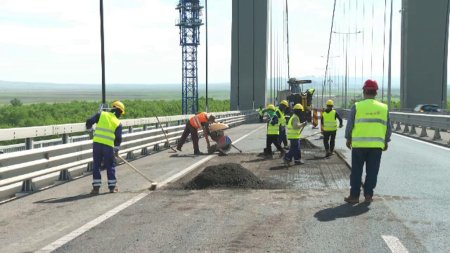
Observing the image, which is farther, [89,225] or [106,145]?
[106,145]

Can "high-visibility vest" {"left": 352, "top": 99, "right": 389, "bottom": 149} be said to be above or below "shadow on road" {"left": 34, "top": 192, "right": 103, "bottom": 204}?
above

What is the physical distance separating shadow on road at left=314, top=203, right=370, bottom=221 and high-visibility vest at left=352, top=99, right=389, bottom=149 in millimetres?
921

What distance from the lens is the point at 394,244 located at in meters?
5.95

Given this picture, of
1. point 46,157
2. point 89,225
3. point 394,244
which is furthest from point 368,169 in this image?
point 46,157

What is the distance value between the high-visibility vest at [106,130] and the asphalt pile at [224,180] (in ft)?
5.17

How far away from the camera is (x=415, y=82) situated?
188 ft

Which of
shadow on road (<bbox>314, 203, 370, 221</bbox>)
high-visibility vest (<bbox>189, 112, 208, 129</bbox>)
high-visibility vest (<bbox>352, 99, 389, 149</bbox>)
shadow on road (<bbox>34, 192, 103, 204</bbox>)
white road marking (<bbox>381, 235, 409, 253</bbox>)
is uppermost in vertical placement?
high-visibility vest (<bbox>352, 99, 389, 149</bbox>)

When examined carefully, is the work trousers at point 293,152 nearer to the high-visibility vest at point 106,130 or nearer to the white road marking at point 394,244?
the high-visibility vest at point 106,130

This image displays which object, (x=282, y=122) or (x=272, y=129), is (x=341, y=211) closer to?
(x=272, y=129)

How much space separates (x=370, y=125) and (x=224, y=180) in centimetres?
303

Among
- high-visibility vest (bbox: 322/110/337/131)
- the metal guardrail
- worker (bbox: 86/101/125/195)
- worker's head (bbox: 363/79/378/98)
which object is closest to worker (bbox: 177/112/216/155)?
Result: the metal guardrail

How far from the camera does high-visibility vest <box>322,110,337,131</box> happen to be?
16656mm

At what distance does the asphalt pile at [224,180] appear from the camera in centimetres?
1023

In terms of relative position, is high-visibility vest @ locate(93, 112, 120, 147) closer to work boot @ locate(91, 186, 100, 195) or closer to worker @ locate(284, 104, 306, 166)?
work boot @ locate(91, 186, 100, 195)
